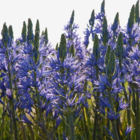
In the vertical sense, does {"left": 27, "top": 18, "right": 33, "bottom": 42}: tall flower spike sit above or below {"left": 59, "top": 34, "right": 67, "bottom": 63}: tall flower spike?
above

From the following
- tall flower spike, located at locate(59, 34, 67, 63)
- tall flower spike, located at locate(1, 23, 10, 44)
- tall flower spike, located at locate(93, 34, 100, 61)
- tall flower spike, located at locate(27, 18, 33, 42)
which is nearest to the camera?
tall flower spike, located at locate(59, 34, 67, 63)

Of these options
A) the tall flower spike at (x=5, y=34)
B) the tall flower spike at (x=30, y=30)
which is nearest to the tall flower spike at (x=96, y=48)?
the tall flower spike at (x=30, y=30)

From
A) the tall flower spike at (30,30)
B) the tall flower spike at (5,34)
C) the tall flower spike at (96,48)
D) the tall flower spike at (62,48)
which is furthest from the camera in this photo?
the tall flower spike at (30,30)

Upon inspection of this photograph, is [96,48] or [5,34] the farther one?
[96,48]

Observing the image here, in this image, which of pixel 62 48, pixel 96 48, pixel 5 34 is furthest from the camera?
pixel 96 48

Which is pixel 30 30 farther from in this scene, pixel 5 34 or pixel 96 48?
pixel 96 48

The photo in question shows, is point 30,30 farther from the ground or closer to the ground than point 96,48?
farther from the ground

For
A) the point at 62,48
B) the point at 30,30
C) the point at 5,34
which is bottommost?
the point at 62,48

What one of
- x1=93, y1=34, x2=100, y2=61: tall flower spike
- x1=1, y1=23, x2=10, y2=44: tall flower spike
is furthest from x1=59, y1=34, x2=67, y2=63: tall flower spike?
x1=1, y1=23, x2=10, y2=44: tall flower spike

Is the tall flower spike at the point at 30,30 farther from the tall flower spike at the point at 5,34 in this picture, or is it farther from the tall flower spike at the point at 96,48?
the tall flower spike at the point at 96,48

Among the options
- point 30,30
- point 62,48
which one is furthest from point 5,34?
point 62,48

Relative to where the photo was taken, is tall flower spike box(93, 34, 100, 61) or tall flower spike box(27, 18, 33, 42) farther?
tall flower spike box(27, 18, 33, 42)

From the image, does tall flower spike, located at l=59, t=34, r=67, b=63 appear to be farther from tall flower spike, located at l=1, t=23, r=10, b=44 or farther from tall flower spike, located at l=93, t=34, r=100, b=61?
tall flower spike, located at l=1, t=23, r=10, b=44

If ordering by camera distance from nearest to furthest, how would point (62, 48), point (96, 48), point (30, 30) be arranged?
point (62, 48), point (96, 48), point (30, 30)
